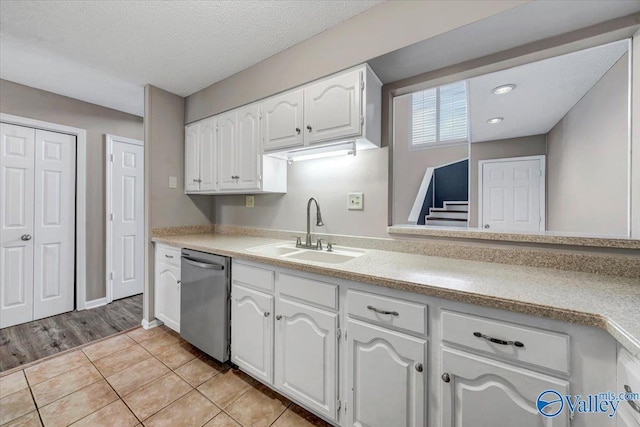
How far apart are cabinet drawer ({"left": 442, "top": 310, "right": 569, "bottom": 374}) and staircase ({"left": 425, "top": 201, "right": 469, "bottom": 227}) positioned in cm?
102

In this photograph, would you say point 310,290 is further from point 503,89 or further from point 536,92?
point 536,92

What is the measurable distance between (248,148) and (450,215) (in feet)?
5.68

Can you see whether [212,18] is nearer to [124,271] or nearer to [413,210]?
[413,210]

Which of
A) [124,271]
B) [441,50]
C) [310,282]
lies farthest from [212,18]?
[124,271]

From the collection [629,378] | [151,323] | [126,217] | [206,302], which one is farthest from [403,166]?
[126,217]

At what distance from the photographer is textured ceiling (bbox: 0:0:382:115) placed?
A: 60.6 inches

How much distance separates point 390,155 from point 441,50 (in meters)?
0.65

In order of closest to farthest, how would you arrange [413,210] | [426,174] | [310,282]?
[310,282] < [413,210] < [426,174]

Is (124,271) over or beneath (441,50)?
beneath

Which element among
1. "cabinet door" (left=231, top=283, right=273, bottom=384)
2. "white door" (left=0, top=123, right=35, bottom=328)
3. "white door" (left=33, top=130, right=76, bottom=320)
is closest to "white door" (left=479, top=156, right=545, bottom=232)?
"cabinet door" (left=231, top=283, right=273, bottom=384)

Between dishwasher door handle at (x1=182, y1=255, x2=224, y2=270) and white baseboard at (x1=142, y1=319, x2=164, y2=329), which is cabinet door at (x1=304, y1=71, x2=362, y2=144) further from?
white baseboard at (x1=142, y1=319, x2=164, y2=329)

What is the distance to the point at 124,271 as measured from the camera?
125 inches

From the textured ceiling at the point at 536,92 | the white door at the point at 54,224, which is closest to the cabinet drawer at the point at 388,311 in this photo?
the textured ceiling at the point at 536,92

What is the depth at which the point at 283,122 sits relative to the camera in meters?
1.93
